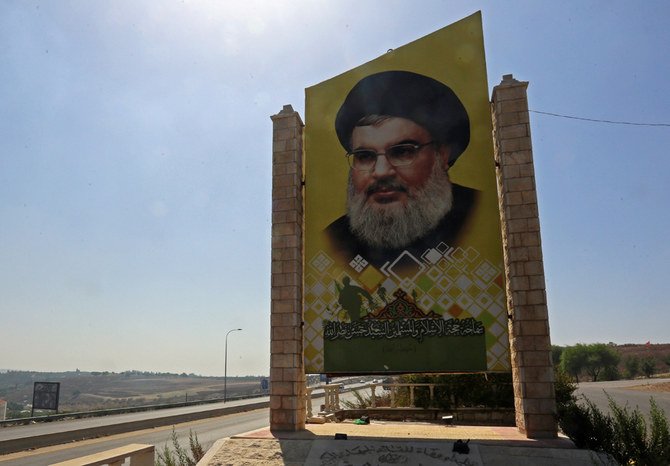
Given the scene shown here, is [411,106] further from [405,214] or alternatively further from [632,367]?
[632,367]

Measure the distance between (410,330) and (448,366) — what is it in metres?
1.22

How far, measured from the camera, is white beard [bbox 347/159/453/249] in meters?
12.9

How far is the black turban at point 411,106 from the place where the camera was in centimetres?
1312

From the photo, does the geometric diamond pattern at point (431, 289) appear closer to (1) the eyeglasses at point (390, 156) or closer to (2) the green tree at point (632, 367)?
(1) the eyeglasses at point (390, 156)

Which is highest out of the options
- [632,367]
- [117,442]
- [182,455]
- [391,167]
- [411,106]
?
[411,106]

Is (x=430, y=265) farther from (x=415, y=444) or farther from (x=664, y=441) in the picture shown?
(x=664, y=441)

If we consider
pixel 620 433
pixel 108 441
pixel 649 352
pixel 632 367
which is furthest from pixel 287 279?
pixel 649 352

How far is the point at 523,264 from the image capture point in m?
11.5

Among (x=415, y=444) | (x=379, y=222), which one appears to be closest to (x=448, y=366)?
(x=415, y=444)

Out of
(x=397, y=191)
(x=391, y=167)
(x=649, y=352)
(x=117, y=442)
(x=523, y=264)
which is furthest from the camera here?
(x=649, y=352)

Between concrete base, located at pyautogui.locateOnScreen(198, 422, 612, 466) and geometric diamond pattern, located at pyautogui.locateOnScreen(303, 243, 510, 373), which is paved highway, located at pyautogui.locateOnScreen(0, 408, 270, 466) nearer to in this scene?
concrete base, located at pyautogui.locateOnScreen(198, 422, 612, 466)

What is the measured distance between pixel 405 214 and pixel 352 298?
260cm

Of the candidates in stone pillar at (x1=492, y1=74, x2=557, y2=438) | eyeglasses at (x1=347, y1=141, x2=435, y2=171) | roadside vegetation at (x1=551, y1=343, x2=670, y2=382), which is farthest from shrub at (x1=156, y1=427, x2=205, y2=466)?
roadside vegetation at (x1=551, y1=343, x2=670, y2=382)

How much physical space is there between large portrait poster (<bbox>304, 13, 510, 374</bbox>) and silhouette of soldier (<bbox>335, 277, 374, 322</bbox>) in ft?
0.09
